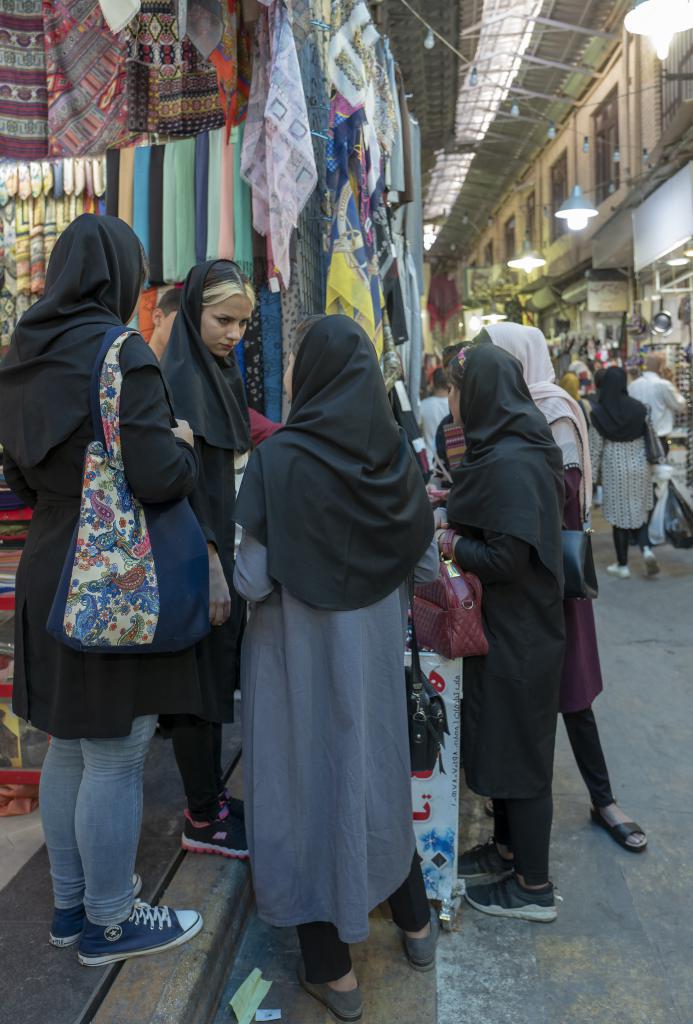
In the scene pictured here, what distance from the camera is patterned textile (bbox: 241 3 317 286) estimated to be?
329cm

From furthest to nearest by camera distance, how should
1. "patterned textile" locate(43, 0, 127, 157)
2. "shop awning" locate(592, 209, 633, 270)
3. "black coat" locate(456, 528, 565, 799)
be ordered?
"shop awning" locate(592, 209, 633, 270), "patterned textile" locate(43, 0, 127, 157), "black coat" locate(456, 528, 565, 799)

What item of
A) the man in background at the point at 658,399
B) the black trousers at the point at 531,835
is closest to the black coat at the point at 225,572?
the black trousers at the point at 531,835

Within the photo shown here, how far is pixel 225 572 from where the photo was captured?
2619 millimetres

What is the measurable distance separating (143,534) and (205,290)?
3.10 ft

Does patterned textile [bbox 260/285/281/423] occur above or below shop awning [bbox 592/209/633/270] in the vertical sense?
below

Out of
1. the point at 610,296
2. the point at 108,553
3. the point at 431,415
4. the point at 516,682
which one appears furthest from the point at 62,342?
the point at 610,296

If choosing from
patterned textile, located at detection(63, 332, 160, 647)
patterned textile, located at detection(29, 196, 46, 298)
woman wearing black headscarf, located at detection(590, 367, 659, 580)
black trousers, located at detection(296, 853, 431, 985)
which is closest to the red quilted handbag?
black trousers, located at detection(296, 853, 431, 985)

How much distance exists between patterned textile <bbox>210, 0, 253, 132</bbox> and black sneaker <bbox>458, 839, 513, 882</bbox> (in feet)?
10.4

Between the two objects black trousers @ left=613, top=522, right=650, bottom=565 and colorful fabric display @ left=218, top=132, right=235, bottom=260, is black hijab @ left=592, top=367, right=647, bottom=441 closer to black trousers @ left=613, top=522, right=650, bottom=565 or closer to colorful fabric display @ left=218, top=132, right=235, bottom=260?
black trousers @ left=613, top=522, right=650, bottom=565

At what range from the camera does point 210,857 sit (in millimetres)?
2666

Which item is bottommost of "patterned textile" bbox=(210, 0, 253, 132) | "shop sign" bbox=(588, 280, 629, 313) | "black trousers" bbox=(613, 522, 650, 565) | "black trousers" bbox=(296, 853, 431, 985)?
"black trousers" bbox=(296, 853, 431, 985)

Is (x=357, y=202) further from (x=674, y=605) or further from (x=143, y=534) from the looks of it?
(x=674, y=605)

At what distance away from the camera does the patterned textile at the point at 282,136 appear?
3293 millimetres

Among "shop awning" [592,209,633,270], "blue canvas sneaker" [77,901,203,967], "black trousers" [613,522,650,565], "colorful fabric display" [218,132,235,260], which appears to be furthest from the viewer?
"shop awning" [592,209,633,270]
